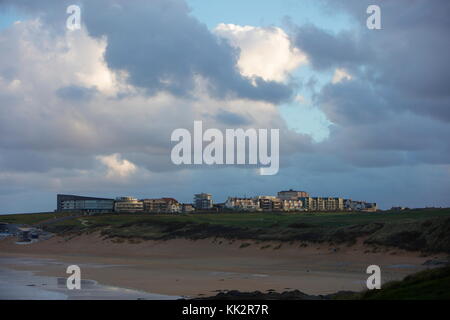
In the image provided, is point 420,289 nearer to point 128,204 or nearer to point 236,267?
point 236,267

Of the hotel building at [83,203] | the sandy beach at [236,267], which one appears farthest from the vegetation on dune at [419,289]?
the hotel building at [83,203]

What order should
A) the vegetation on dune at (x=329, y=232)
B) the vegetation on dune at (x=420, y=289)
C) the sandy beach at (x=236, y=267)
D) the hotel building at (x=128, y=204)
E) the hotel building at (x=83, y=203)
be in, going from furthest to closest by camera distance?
the hotel building at (x=128, y=204) → the hotel building at (x=83, y=203) → the vegetation on dune at (x=329, y=232) → the sandy beach at (x=236, y=267) → the vegetation on dune at (x=420, y=289)

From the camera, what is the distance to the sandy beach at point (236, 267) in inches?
1105

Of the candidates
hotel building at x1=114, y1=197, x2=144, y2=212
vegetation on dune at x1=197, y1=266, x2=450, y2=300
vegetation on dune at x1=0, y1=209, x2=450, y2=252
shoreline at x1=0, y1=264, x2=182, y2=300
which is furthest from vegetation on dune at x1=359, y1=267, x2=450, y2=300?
hotel building at x1=114, y1=197, x2=144, y2=212

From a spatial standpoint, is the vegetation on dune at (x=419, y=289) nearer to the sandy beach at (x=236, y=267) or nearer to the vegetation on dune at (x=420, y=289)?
the vegetation on dune at (x=420, y=289)

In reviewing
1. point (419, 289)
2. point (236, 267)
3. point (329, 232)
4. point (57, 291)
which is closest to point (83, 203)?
point (329, 232)

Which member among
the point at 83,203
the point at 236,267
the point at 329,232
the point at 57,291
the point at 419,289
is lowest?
the point at 236,267

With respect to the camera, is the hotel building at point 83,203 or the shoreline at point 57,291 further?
the hotel building at point 83,203

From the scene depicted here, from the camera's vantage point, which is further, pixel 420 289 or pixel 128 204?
pixel 128 204

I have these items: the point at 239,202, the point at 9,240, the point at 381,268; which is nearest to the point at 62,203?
the point at 239,202

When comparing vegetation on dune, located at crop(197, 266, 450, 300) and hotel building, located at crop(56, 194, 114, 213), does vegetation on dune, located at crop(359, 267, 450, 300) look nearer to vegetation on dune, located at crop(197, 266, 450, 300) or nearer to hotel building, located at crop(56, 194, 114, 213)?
vegetation on dune, located at crop(197, 266, 450, 300)

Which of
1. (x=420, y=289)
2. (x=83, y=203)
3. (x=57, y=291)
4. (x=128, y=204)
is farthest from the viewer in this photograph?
(x=128, y=204)

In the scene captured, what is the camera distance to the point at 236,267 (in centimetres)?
3950

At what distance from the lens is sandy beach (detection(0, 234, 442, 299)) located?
92.1 ft
